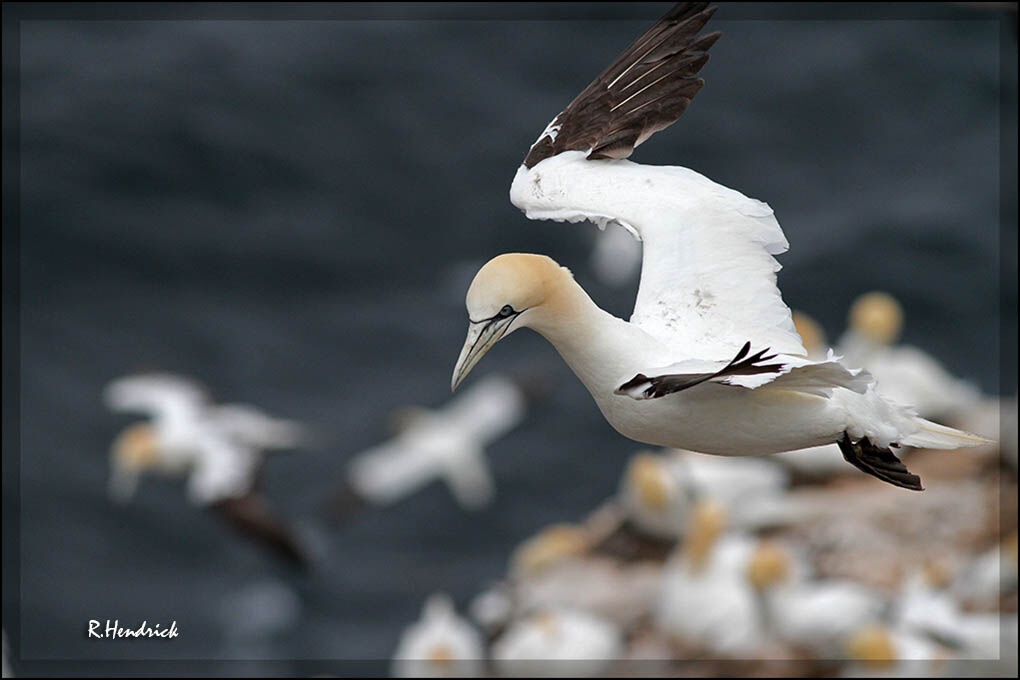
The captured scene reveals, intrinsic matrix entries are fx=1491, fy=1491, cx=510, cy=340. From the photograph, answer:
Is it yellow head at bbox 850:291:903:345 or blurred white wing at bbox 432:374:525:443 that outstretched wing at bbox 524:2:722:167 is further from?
blurred white wing at bbox 432:374:525:443

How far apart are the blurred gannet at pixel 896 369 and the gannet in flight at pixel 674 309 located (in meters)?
6.33

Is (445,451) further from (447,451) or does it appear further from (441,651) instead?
(441,651)

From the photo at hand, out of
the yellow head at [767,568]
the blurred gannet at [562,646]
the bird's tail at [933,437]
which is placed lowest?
the bird's tail at [933,437]

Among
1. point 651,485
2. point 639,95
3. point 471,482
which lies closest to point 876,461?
point 639,95

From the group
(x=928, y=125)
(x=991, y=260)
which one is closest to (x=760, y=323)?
(x=991, y=260)

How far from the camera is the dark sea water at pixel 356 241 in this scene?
44.9ft

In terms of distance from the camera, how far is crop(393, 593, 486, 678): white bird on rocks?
34.1 feet

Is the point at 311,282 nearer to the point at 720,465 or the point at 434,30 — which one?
the point at 434,30

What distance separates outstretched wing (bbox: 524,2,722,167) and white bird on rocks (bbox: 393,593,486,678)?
19.8 feet

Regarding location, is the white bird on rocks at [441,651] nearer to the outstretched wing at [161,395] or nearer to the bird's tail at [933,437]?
the outstretched wing at [161,395]

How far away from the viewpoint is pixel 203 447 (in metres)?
12.5

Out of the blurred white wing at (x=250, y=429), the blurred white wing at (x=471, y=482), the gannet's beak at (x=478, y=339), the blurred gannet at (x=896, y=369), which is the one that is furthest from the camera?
the blurred white wing at (x=471, y=482)

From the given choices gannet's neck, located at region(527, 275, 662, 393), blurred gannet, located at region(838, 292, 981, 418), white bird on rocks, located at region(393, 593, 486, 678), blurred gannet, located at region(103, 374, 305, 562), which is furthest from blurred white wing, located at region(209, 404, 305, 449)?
gannet's neck, located at region(527, 275, 662, 393)

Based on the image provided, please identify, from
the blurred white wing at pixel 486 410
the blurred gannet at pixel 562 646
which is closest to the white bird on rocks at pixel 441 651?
the blurred gannet at pixel 562 646
